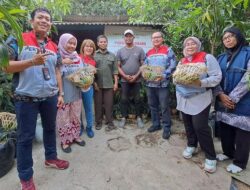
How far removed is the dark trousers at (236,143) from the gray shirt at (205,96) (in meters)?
0.45

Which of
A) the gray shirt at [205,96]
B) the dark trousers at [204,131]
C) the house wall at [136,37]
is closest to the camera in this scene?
the gray shirt at [205,96]

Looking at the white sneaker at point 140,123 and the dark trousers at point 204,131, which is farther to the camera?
the white sneaker at point 140,123

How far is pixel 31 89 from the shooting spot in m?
2.31

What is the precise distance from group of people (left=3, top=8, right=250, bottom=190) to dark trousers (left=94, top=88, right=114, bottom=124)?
18 millimetres

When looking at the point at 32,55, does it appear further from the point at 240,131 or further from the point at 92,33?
the point at 92,33

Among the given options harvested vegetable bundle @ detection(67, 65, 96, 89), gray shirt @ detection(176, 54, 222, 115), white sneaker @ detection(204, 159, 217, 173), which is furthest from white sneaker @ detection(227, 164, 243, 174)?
harvested vegetable bundle @ detection(67, 65, 96, 89)

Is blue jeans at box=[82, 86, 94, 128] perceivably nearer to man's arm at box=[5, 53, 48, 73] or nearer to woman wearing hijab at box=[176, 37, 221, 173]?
woman wearing hijab at box=[176, 37, 221, 173]

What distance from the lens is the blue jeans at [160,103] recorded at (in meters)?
3.88

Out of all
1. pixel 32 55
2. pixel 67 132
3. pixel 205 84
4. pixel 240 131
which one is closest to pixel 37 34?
pixel 32 55

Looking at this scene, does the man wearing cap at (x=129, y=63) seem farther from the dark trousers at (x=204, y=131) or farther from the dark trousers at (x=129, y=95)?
the dark trousers at (x=204, y=131)

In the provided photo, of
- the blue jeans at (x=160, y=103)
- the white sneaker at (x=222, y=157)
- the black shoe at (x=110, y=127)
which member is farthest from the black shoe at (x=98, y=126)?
the white sneaker at (x=222, y=157)

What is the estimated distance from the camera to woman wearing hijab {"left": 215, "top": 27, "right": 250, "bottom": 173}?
276 centimetres

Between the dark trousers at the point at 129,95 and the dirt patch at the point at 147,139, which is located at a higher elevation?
the dark trousers at the point at 129,95

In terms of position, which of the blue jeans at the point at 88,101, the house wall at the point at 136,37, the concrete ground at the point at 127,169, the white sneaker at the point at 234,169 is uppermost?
the house wall at the point at 136,37
